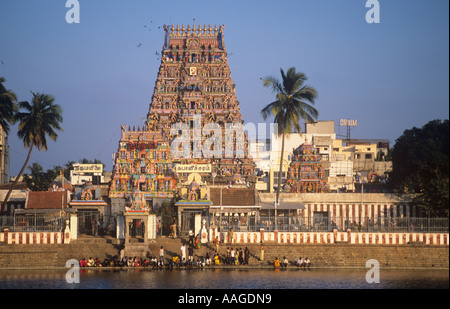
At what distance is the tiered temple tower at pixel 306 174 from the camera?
250 feet

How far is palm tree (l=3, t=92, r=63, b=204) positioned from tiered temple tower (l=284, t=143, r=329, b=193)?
73.6ft

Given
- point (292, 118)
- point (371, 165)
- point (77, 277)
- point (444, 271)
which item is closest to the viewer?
point (77, 277)

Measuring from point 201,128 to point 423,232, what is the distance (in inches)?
1395

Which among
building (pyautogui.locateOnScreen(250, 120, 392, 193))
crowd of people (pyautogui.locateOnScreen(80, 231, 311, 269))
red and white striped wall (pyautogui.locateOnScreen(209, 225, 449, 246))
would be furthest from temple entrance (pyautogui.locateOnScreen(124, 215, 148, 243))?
building (pyautogui.locateOnScreen(250, 120, 392, 193))

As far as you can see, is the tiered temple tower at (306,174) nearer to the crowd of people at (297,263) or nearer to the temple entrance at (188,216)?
the temple entrance at (188,216)

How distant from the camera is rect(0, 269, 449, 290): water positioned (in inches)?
1777

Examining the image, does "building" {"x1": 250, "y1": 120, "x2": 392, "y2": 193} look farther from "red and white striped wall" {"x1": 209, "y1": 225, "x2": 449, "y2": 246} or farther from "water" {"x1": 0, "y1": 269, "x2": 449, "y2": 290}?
"water" {"x1": 0, "y1": 269, "x2": 449, "y2": 290}

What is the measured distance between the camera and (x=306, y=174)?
76.7 meters

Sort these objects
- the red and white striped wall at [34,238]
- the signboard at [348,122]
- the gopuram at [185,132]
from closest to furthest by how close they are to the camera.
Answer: the red and white striped wall at [34,238]
the gopuram at [185,132]
the signboard at [348,122]

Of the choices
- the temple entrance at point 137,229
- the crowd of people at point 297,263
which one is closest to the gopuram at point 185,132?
the temple entrance at point 137,229

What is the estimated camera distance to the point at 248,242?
56875mm

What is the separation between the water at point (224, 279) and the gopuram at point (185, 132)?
53.7 ft
